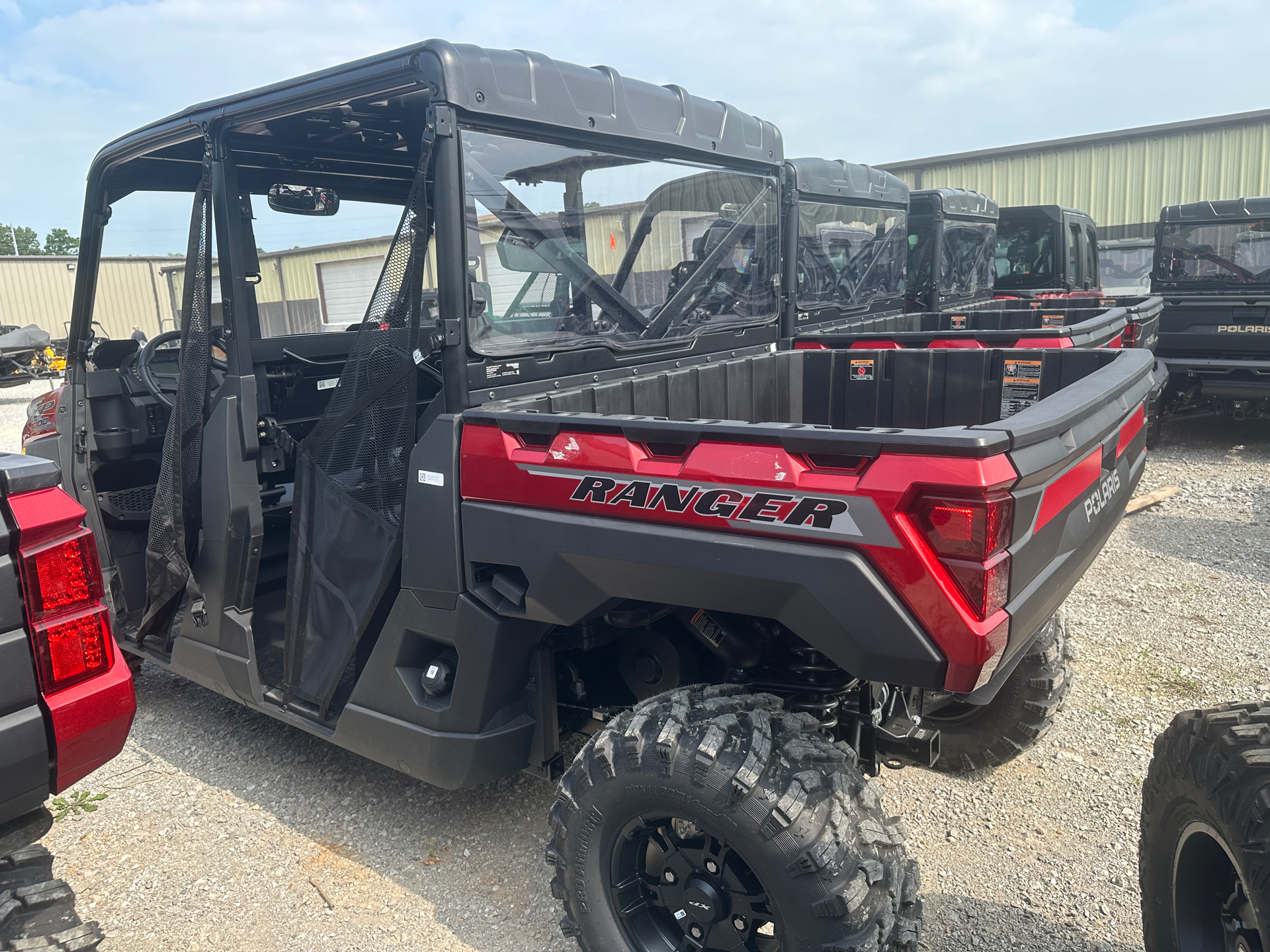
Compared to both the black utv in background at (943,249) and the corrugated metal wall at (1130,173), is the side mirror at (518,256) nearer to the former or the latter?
the black utv in background at (943,249)

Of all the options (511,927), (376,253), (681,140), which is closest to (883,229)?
(681,140)

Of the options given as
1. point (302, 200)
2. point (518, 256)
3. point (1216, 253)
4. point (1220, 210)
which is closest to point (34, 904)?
point (518, 256)

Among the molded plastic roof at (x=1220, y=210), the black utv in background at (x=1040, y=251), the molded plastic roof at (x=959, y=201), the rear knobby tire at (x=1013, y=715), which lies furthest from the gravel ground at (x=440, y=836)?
the black utv in background at (x=1040, y=251)

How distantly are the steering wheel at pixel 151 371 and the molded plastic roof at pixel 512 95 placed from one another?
0.88 metres

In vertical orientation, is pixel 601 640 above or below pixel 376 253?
below

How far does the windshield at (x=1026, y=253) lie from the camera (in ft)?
41.0

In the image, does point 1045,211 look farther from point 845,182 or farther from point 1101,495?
point 1101,495

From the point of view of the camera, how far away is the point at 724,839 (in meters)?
2.10

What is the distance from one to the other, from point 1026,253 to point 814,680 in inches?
472

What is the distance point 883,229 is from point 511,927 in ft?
22.4

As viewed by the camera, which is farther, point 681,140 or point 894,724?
point 681,140

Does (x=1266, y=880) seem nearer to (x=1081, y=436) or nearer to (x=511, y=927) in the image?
(x=1081, y=436)

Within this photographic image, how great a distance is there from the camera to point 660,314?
3328 millimetres

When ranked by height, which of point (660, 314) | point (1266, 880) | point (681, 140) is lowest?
point (1266, 880)
